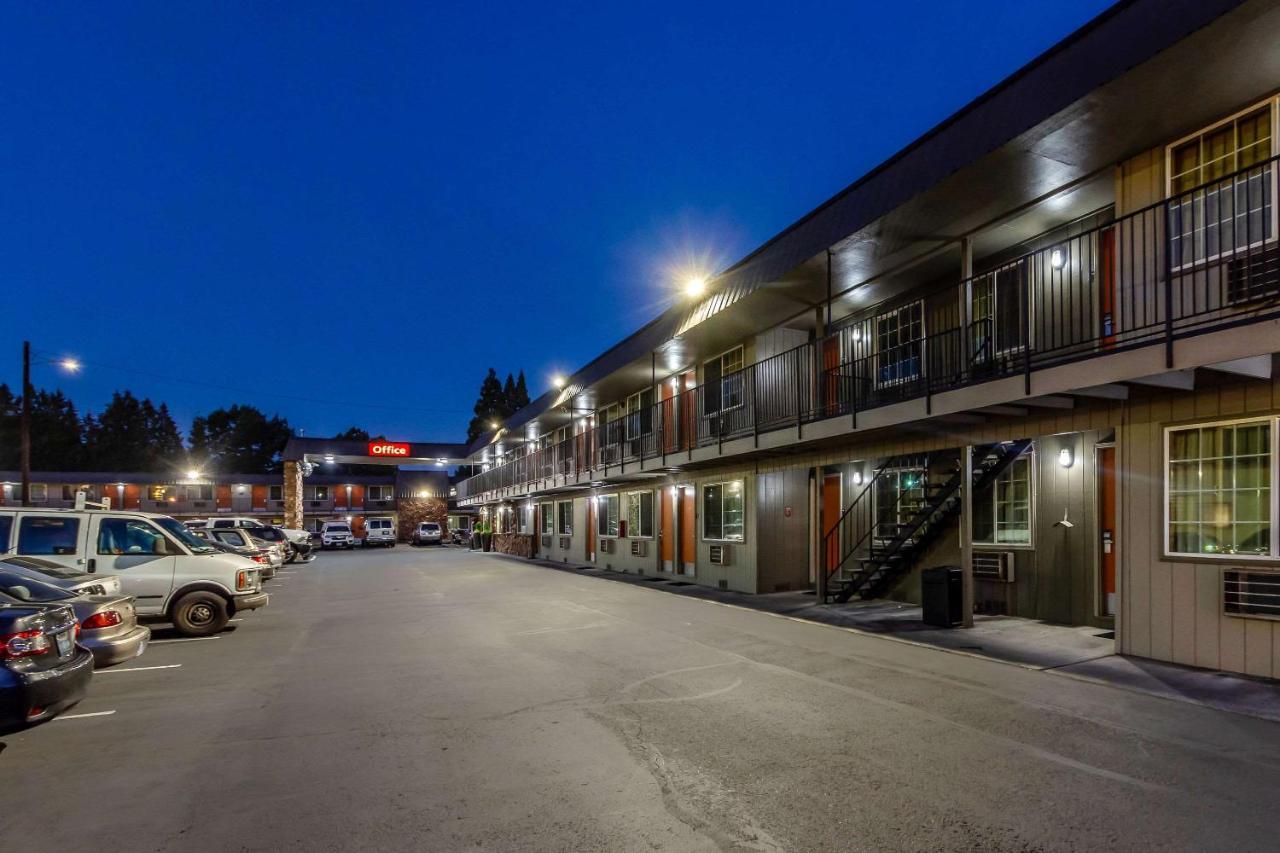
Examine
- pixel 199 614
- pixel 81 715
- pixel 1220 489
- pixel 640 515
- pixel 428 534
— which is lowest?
pixel 428 534

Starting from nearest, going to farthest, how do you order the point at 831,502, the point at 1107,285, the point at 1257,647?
the point at 1257,647 → the point at 1107,285 → the point at 831,502

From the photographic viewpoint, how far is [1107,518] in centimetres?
1073

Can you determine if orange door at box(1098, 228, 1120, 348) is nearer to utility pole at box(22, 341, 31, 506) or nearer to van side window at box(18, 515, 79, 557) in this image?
van side window at box(18, 515, 79, 557)

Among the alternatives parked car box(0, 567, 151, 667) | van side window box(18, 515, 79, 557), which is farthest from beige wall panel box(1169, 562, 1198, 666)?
van side window box(18, 515, 79, 557)

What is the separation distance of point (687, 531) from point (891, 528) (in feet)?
25.1

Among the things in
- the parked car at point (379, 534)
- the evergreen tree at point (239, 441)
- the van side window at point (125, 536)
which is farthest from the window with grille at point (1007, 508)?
Answer: the evergreen tree at point (239, 441)

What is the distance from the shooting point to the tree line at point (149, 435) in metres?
85.8

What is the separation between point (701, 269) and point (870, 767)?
14491 millimetres

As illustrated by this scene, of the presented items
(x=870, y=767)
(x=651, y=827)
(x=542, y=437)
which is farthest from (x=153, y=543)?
(x=542, y=437)

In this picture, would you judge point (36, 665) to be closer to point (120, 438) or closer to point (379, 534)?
point (379, 534)

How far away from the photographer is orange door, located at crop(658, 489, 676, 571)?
22000 millimetres

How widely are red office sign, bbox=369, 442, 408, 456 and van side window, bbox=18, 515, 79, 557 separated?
35644mm

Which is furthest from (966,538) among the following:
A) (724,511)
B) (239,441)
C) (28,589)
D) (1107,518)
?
(239,441)

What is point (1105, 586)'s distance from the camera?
1069 centimetres
